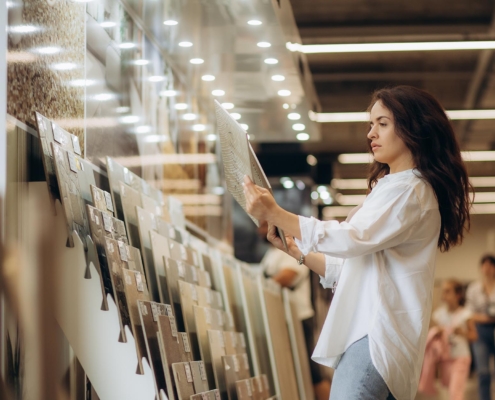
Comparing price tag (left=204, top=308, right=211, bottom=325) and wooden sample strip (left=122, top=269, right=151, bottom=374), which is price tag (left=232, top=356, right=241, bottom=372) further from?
wooden sample strip (left=122, top=269, right=151, bottom=374)

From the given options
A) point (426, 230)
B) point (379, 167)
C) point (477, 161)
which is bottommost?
point (426, 230)

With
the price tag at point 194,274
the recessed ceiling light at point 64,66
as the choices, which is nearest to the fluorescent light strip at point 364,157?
the price tag at point 194,274

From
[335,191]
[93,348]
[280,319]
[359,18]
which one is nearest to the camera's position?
[93,348]

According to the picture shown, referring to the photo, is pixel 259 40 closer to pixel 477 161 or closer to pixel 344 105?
pixel 344 105

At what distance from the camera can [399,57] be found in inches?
334

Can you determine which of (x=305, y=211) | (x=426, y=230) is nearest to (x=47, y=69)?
(x=426, y=230)

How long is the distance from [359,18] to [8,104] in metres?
5.69

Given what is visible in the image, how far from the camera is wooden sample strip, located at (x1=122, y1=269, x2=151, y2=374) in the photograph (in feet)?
9.43

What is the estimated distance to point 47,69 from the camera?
9.78ft

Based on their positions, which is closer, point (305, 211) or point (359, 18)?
point (359, 18)

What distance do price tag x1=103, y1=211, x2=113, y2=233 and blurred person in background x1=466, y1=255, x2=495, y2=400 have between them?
6.57 m

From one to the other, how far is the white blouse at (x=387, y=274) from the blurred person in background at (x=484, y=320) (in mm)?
6609

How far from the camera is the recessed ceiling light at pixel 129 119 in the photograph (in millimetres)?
4203

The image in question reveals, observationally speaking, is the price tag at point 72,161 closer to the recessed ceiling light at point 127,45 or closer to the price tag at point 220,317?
the recessed ceiling light at point 127,45
